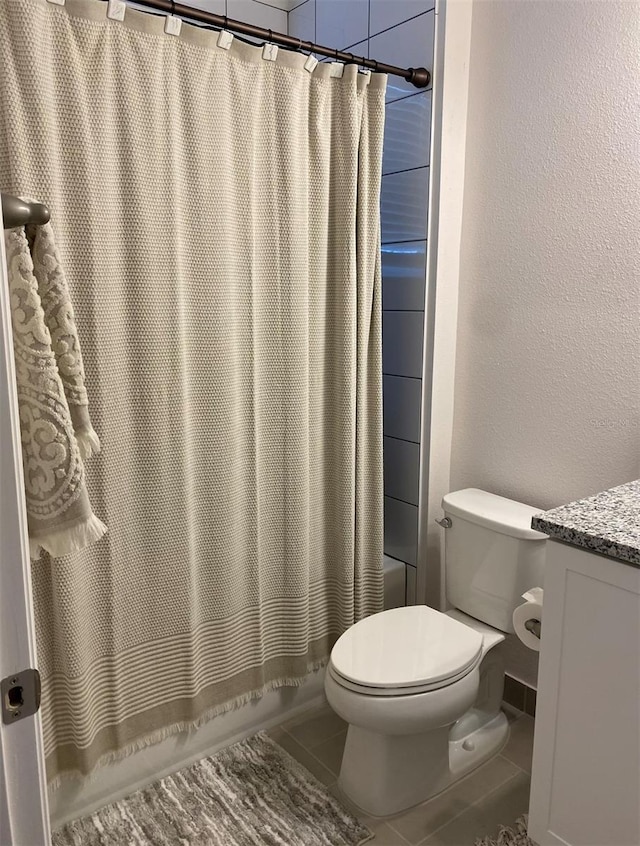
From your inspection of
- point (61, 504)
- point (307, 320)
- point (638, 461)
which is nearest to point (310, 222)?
point (307, 320)

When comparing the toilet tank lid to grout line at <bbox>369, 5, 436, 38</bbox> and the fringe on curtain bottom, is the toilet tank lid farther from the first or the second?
grout line at <bbox>369, 5, 436, 38</bbox>

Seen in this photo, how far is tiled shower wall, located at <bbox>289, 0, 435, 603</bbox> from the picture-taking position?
200cm

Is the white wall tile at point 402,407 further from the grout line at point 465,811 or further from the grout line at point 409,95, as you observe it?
the grout line at point 465,811

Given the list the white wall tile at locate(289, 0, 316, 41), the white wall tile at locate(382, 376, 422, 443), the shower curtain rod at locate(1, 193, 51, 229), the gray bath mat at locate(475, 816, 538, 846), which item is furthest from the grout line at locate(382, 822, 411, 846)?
the white wall tile at locate(289, 0, 316, 41)

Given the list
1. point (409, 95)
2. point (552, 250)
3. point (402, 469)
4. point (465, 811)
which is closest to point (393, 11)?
point (409, 95)

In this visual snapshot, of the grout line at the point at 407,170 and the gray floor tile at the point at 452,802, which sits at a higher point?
the grout line at the point at 407,170

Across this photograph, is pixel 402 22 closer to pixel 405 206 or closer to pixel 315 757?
pixel 405 206

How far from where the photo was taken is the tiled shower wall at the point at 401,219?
200cm

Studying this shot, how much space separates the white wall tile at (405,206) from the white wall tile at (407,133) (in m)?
0.03

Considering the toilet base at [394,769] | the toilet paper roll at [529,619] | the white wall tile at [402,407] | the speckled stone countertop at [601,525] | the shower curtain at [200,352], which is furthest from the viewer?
the white wall tile at [402,407]

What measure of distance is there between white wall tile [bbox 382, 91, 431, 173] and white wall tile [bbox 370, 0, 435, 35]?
0.23 metres

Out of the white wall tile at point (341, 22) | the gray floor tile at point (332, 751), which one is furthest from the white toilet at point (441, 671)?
the white wall tile at point (341, 22)

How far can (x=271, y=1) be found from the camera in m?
2.40

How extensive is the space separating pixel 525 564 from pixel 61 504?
1.30 meters
